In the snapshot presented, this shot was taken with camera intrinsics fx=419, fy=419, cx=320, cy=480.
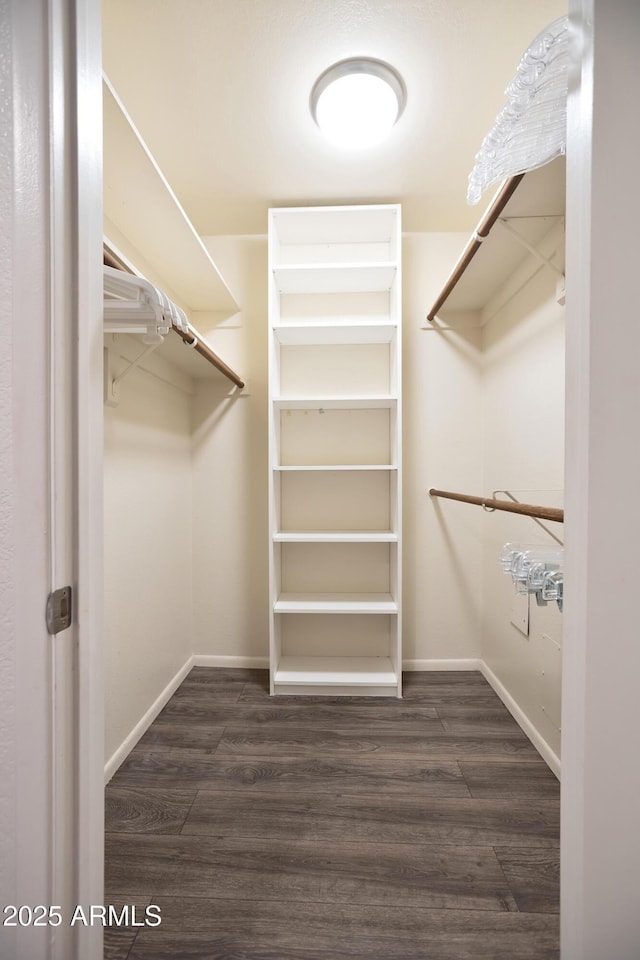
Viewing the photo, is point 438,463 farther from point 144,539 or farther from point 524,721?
point 144,539

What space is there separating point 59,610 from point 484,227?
163 centimetres

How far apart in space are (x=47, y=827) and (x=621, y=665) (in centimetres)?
76

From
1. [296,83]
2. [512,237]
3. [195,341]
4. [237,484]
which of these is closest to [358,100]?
[296,83]

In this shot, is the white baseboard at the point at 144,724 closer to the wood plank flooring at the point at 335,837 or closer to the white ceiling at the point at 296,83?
the wood plank flooring at the point at 335,837

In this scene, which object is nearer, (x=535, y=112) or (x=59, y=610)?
(x=59, y=610)

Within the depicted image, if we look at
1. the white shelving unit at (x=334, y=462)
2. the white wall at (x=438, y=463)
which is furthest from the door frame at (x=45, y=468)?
the white wall at (x=438, y=463)

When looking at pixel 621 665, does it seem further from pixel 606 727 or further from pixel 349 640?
pixel 349 640

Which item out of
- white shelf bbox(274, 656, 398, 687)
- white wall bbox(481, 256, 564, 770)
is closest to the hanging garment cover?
white wall bbox(481, 256, 564, 770)

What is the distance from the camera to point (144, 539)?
5.77 feet

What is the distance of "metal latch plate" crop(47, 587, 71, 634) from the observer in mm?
524

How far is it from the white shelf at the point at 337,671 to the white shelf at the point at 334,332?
66.6 inches

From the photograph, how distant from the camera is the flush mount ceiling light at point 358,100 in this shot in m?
1.36

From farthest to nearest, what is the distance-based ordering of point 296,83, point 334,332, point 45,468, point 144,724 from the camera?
point 334,332 → point 144,724 → point 296,83 → point 45,468

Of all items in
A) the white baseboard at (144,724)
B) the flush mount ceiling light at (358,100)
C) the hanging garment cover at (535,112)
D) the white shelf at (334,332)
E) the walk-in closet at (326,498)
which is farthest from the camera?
the white shelf at (334,332)
